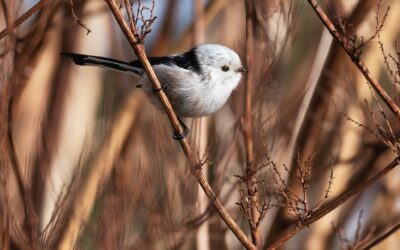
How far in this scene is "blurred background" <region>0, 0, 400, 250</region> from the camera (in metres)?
2.73

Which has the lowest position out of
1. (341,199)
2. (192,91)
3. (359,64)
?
(341,199)

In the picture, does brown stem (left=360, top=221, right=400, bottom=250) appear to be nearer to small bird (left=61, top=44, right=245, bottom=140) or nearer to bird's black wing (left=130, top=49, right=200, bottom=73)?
small bird (left=61, top=44, right=245, bottom=140)

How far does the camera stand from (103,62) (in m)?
3.05

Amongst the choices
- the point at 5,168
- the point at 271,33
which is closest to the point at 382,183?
the point at 271,33

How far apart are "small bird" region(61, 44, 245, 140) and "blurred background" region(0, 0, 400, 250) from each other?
12 cm

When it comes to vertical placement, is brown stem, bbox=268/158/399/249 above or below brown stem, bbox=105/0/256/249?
below

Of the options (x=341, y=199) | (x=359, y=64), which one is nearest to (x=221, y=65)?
(x=359, y=64)

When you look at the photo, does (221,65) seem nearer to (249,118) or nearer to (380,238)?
(249,118)

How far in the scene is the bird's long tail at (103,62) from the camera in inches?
117

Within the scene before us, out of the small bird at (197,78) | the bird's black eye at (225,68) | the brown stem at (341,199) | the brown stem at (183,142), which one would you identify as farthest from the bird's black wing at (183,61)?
the brown stem at (341,199)

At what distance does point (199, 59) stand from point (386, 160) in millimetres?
1936

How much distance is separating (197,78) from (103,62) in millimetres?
523

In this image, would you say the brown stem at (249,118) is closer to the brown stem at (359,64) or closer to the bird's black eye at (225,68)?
the bird's black eye at (225,68)

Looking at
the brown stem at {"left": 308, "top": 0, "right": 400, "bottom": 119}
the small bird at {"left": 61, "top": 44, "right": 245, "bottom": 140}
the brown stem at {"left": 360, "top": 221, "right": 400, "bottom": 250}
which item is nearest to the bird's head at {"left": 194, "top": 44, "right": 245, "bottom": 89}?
the small bird at {"left": 61, "top": 44, "right": 245, "bottom": 140}
